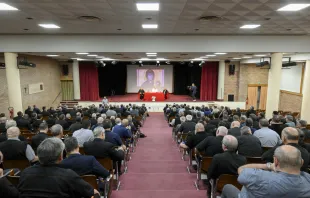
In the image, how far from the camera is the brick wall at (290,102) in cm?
1251

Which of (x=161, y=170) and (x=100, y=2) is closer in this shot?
(x=100, y=2)

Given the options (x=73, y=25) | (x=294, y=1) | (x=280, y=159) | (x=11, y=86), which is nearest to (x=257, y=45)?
(x=294, y=1)

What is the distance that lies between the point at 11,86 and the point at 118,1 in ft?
21.9

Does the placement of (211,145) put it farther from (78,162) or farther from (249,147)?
(78,162)

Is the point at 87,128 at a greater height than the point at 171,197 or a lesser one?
greater

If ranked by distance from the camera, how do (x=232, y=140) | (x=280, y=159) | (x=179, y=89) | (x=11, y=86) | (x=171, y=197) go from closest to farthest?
(x=280, y=159) → (x=232, y=140) → (x=171, y=197) → (x=11, y=86) → (x=179, y=89)

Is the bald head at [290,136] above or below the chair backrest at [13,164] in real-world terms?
above

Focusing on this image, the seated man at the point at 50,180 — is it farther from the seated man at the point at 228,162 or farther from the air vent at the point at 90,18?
the air vent at the point at 90,18

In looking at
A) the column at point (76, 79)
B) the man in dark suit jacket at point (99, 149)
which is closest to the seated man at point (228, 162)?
the man in dark suit jacket at point (99, 149)

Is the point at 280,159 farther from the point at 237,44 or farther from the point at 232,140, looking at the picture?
the point at 237,44

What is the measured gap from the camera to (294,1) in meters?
4.12

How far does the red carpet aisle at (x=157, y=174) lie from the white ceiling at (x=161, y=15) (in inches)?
145

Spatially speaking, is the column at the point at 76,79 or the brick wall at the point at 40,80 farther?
the column at the point at 76,79

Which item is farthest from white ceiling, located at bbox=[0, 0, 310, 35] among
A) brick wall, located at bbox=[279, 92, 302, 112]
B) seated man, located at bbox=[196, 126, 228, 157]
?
brick wall, located at bbox=[279, 92, 302, 112]
